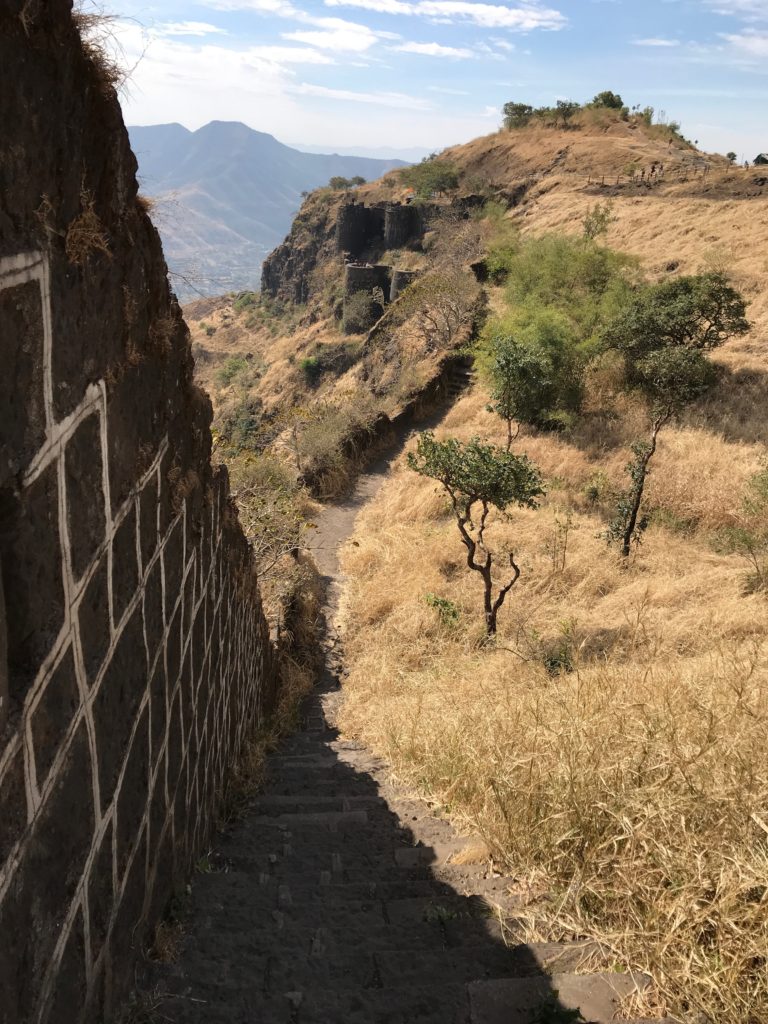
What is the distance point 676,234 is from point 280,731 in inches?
790

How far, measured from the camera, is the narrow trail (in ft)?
5.99

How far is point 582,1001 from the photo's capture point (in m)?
1.79

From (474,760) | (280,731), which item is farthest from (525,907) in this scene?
(280,731)

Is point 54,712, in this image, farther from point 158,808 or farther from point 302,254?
point 302,254

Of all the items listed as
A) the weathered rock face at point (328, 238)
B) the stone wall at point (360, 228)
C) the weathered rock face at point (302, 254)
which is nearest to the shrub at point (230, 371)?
the weathered rock face at point (328, 238)

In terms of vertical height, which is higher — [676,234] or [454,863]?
[676,234]

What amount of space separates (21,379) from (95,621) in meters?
0.59

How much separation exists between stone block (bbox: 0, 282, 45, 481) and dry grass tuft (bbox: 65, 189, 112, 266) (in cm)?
17

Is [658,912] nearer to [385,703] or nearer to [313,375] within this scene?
[385,703]

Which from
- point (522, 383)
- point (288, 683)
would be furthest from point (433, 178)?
point (288, 683)

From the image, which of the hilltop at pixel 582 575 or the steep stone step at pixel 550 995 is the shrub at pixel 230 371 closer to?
the hilltop at pixel 582 575

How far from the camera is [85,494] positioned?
1358 millimetres

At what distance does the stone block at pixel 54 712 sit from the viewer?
3.87ft

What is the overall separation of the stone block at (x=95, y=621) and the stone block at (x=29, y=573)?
0.16 metres
